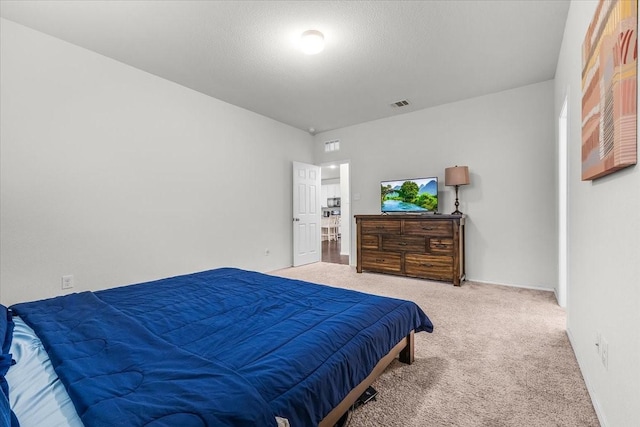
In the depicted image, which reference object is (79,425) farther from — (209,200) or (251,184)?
(251,184)

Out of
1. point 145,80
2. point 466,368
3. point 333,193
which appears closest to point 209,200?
point 145,80

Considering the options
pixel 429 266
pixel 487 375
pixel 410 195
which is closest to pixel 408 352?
pixel 487 375

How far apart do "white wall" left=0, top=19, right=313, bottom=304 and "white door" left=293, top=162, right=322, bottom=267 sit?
96 centimetres

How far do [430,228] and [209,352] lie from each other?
3.56 metres

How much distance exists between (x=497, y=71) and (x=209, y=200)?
4.01 m

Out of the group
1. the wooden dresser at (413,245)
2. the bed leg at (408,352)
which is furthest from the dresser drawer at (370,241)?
the bed leg at (408,352)

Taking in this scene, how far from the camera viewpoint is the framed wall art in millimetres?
1010

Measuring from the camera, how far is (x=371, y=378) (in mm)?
1532

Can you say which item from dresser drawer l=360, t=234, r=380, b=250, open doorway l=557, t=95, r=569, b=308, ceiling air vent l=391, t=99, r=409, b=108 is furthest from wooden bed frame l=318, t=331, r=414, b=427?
ceiling air vent l=391, t=99, r=409, b=108

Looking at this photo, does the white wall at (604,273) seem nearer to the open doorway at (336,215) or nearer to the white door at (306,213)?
the open doorway at (336,215)

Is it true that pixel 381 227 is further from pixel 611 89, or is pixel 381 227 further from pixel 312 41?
pixel 611 89

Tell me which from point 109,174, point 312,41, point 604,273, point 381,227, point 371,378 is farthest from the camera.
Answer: point 381,227

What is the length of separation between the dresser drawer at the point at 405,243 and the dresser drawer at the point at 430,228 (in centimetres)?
10

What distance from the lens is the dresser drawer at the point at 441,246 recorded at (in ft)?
12.9
